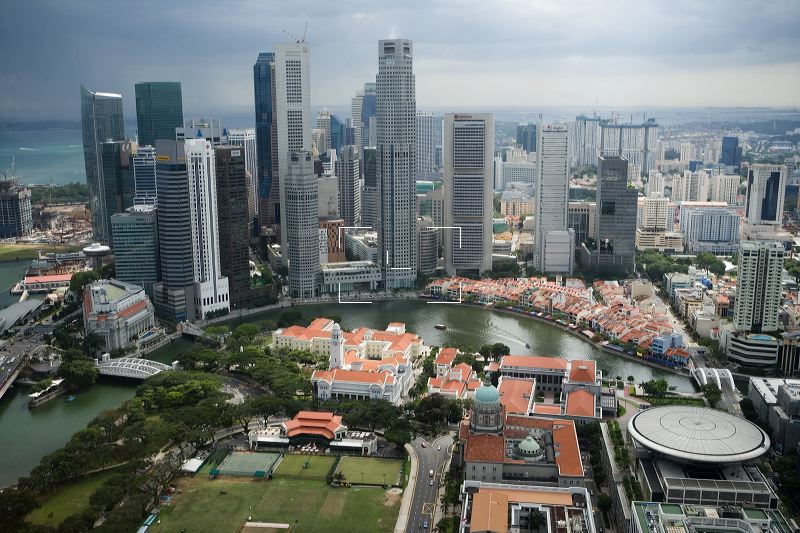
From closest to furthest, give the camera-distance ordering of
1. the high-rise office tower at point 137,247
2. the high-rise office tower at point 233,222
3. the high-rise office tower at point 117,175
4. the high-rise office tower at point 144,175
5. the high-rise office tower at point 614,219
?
the high-rise office tower at point 137,247
the high-rise office tower at point 233,222
the high-rise office tower at point 614,219
the high-rise office tower at point 144,175
the high-rise office tower at point 117,175

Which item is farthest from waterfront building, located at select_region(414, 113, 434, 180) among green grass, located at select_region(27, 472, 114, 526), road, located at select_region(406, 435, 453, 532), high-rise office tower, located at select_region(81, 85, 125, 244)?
green grass, located at select_region(27, 472, 114, 526)

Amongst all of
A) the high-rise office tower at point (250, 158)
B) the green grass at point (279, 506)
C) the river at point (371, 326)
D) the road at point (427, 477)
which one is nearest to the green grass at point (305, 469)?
the green grass at point (279, 506)

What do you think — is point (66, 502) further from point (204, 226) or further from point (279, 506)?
point (204, 226)

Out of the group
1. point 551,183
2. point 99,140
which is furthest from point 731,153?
point 99,140

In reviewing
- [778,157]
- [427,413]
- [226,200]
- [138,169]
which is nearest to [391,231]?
[226,200]

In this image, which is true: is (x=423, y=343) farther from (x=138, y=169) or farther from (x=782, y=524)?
(x=138, y=169)

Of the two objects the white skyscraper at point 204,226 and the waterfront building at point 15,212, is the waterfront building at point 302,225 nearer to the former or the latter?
the white skyscraper at point 204,226
